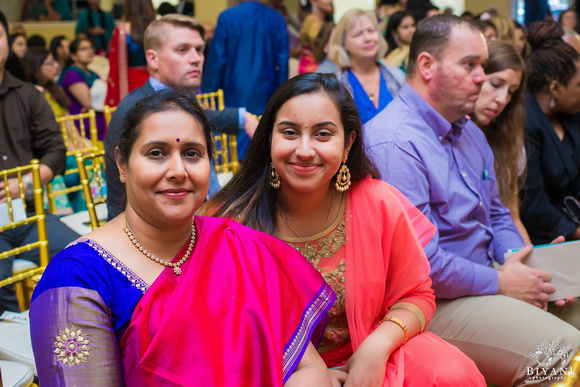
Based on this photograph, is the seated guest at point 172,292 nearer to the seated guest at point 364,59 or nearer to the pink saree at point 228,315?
the pink saree at point 228,315

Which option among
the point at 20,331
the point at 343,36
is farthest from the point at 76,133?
the point at 20,331

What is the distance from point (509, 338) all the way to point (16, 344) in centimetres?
159

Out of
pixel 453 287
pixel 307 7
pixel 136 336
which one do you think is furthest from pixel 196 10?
pixel 136 336

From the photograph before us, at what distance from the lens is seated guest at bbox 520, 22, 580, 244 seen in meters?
2.91

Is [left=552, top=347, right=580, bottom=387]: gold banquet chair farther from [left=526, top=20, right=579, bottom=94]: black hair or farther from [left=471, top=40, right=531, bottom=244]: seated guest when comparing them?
[left=526, top=20, right=579, bottom=94]: black hair

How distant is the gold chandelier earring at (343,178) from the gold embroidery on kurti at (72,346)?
88cm

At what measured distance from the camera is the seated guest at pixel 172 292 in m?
1.19

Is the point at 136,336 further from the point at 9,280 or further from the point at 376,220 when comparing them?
the point at 9,280

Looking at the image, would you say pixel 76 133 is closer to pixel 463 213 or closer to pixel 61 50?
pixel 463 213

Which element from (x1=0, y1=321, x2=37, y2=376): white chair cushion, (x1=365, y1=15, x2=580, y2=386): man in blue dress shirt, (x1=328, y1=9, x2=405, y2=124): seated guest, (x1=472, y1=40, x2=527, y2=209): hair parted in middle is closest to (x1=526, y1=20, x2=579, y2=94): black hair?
(x1=472, y1=40, x2=527, y2=209): hair parted in middle

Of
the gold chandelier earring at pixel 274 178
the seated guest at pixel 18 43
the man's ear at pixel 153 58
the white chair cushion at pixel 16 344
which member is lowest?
the white chair cushion at pixel 16 344

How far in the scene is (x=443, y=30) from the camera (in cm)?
232

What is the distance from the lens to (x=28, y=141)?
2.88 m

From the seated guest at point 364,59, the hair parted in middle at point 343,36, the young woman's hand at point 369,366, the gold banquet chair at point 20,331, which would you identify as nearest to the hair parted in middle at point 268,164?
the young woman's hand at point 369,366
